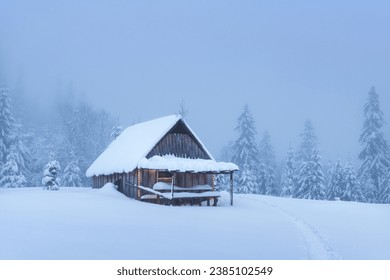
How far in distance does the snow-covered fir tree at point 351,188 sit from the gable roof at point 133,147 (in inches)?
789

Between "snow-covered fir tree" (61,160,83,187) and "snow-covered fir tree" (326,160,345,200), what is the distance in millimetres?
30093

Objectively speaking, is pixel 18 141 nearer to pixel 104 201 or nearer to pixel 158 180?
pixel 158 180

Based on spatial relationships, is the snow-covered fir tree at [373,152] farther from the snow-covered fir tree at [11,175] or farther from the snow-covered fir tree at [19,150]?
the snow-covered fir tree at [19,150]

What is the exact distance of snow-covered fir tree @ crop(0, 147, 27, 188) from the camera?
42875 mm

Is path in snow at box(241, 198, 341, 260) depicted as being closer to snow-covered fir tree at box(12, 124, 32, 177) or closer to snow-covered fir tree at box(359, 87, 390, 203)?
snow-covered fir tree at box(359, 87, 390, 203)

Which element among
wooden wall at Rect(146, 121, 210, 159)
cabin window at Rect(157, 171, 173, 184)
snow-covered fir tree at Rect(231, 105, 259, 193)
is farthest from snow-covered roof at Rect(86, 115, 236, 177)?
snow-covered fir tree at Rect(231, 105, 259, 193)

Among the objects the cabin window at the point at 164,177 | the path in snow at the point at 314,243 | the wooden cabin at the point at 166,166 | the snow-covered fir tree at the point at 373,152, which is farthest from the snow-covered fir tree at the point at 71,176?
the path in snow at the point at 314,243

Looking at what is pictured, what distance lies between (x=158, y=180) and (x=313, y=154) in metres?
23.1

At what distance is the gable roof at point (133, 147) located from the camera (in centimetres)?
2856

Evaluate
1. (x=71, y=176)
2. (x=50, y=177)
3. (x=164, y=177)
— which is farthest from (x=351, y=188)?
(x=71, y=176)

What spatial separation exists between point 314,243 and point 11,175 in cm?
3706

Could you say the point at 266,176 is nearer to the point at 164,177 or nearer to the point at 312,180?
the point at 312,180
